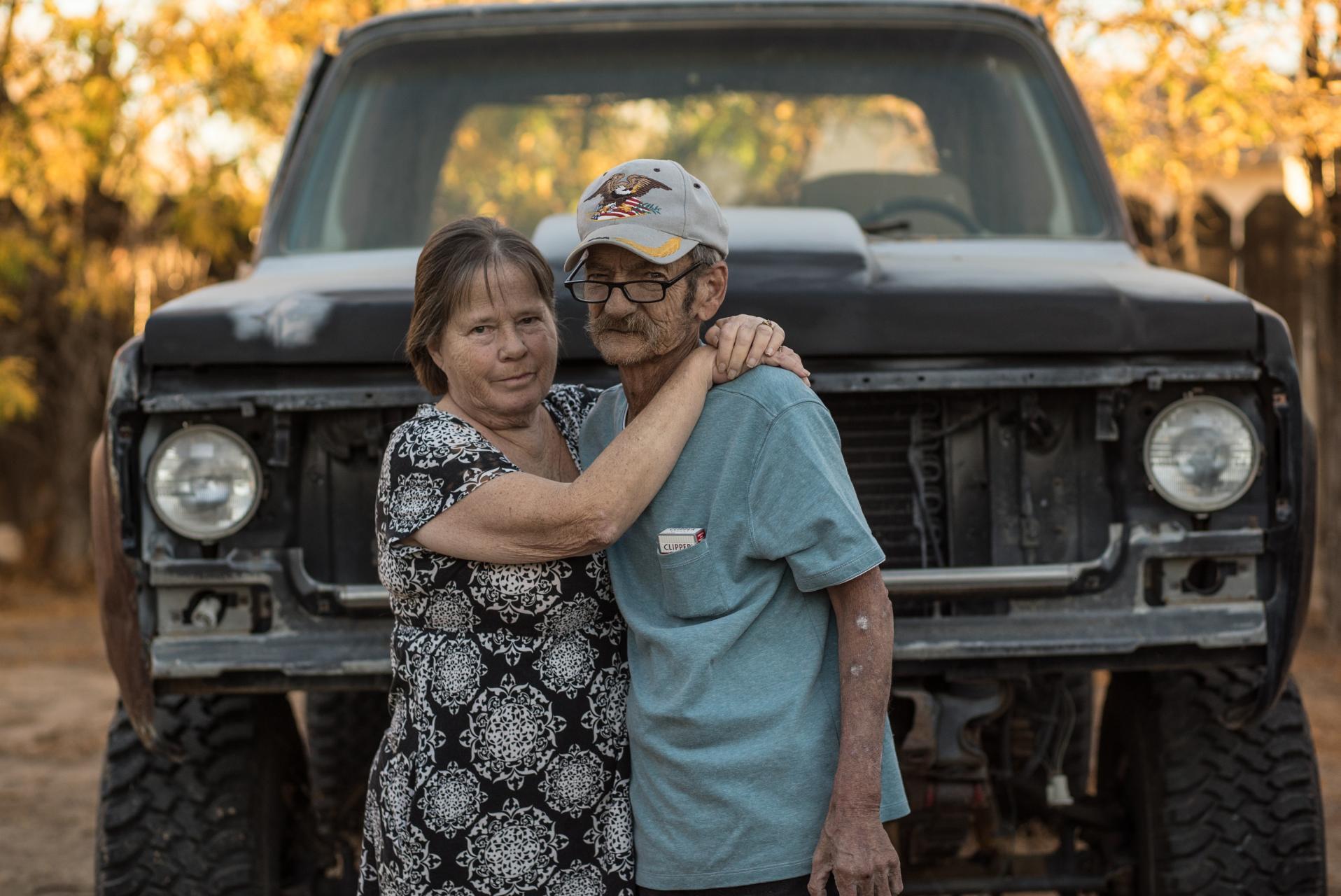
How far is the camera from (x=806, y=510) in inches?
74.4

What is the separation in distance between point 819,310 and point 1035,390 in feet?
1.48

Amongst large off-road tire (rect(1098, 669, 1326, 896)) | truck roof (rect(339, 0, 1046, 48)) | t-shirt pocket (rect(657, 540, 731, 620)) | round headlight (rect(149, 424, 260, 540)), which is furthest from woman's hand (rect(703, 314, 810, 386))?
truck roof (rect(339, 0, 1046, 48))

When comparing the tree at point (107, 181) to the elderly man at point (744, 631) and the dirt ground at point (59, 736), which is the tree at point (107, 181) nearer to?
the dirt ground at point (59, 736)

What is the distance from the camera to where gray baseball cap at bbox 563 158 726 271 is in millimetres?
1938

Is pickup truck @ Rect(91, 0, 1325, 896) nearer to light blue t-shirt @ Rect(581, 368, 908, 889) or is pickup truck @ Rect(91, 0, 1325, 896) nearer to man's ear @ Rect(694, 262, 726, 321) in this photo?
man's ear @ Rect(694, 262, 726, 321)

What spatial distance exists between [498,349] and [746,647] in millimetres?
538

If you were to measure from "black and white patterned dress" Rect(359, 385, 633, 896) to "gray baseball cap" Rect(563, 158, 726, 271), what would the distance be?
34cm

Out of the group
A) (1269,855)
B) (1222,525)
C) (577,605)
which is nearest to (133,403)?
(577,605)

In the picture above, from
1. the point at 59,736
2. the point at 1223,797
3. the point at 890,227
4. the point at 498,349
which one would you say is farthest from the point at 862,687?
the point at 59,736

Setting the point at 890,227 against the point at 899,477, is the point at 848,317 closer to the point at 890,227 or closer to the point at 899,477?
the point at 899,477

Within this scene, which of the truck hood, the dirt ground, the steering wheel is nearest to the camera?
the truck hood

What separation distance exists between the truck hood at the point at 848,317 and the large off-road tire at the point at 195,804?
2.39 feet

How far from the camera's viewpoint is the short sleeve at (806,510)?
6.18 feet

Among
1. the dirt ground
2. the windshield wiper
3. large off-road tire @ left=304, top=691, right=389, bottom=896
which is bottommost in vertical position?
the dirt ground
